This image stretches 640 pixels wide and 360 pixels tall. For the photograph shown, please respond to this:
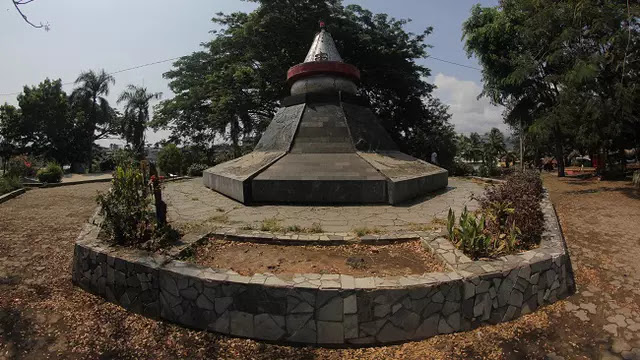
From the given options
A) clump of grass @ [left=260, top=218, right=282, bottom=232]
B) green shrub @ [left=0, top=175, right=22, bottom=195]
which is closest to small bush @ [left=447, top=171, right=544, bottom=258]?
clump of grass @ [left=260, top=218, right=282, bottom=232]

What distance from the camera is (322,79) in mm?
10656

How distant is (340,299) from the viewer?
Result: 3.21m

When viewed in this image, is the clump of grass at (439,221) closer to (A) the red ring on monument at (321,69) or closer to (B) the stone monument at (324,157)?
(B) the stone monument at (324,157)

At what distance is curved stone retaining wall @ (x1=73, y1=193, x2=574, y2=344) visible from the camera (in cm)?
323

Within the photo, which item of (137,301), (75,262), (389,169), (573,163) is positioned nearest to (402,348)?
(137,301)

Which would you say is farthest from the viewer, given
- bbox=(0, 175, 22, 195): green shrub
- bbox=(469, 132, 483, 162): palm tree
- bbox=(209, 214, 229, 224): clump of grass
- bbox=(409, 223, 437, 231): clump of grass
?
bbox=(469, 132, 483, 162): palm tree

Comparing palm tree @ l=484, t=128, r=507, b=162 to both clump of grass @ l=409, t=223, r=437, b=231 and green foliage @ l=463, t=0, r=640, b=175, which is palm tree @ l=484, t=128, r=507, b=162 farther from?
clump of grass @ l=409, t=223, r=437, b=231

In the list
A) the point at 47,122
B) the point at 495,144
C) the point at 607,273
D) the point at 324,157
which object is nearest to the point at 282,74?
the point at 324,157

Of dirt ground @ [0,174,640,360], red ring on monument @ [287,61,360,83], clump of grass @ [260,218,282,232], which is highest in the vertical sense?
red ring on monument @ [287,61,360,83]

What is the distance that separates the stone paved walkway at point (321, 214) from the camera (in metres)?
5.81

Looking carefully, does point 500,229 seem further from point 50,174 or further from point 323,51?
point 50,174

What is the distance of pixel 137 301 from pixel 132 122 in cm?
3394

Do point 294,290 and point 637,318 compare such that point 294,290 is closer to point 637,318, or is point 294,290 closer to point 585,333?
point 585,333

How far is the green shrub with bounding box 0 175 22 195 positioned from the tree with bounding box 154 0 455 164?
889 cm
